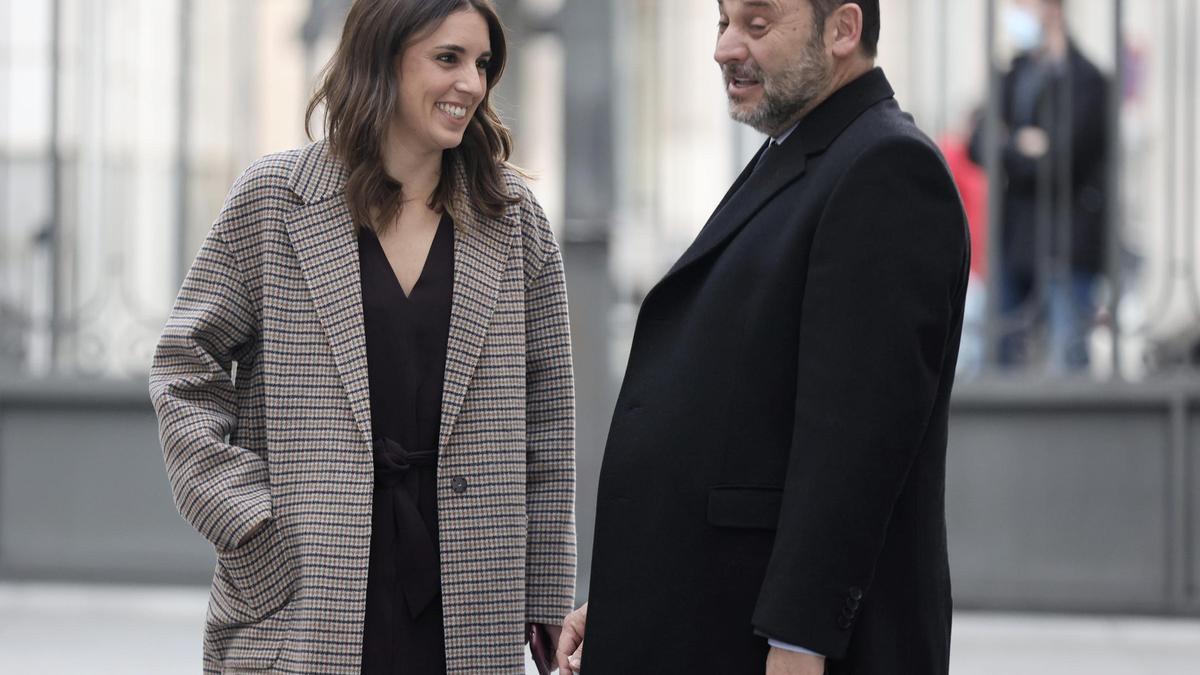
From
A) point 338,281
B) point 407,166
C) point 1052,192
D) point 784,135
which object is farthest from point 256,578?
point 1052,192

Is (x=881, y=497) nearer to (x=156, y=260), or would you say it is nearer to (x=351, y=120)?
(x=351, y=120)

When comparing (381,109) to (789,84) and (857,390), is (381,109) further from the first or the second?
(857,390)

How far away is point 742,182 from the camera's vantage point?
8.11ft

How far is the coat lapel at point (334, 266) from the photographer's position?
2602 millimetres

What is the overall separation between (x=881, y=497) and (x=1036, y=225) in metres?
4.15

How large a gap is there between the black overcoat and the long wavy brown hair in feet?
1.74

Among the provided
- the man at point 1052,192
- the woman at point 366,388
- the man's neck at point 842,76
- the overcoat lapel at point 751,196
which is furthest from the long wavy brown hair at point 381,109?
the man at point 1052,192

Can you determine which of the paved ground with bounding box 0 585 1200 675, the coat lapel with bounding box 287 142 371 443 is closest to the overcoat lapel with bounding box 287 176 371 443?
the coat lapel with bounding box 287 142 371 443

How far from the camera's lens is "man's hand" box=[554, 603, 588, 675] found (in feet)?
8.45

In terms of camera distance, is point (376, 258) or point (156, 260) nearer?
point (376, 258)

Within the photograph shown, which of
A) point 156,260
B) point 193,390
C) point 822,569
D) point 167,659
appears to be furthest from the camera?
point 156,260

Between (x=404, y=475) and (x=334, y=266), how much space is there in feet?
1.17

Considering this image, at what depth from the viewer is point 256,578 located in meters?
2.62

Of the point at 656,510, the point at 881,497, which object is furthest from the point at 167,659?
the point at 881,497
